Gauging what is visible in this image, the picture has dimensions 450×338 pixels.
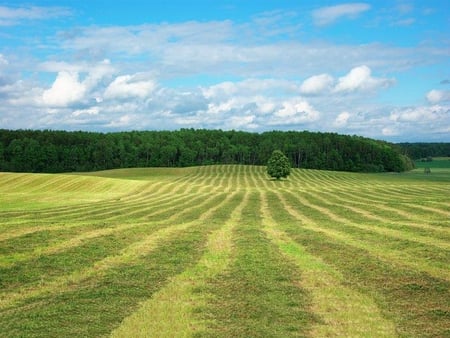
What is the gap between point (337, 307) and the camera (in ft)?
39.1

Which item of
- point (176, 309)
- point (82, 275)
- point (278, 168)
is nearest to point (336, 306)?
point (176, 309)

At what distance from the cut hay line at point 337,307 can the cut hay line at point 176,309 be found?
2.95 metres

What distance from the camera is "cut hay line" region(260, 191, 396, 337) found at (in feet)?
34.0

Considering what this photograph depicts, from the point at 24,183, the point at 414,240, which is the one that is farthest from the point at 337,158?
the point at 414,240

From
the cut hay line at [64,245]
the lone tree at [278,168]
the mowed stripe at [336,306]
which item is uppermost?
the lone tree at [278,168]

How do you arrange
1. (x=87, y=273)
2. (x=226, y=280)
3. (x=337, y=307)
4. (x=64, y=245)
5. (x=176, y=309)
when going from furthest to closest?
(x=64, y=245), (x=87, y=273), (x=226, y=280), (x=337, y=307), (x=176, y=309)

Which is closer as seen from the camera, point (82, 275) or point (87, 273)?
point (82, 275)

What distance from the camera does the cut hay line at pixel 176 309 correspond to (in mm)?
10414

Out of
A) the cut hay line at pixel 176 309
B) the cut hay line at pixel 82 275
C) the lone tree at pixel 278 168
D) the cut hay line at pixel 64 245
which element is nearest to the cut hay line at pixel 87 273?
the cut hay line at pixel 82 275

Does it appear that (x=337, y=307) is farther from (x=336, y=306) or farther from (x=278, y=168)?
(x=278, y=168)

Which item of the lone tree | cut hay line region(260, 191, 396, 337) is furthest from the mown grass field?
the lone tree

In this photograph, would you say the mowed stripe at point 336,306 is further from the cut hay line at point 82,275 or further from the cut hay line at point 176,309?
the cut hay line at point 82,275

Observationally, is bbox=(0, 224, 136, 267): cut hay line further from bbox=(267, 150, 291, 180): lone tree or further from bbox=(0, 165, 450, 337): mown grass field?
bbox=(267, 150, 291, 180): lone tree

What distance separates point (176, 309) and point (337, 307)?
14.0 feet
